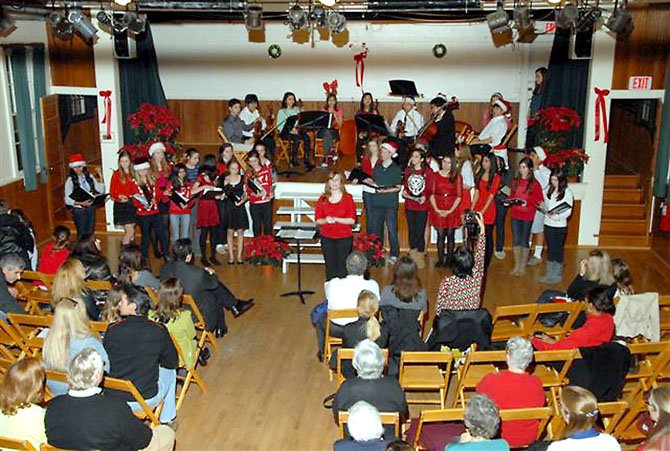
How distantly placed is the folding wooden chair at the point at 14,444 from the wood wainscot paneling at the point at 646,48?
8895mm

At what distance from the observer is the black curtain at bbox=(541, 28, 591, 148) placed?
1059cm

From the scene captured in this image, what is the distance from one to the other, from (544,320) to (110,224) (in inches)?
273

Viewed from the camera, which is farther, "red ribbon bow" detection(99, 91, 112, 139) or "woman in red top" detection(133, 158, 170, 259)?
"red ribbon bow" detection(99, 91, 112, 139)

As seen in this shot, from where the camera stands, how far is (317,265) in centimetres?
979

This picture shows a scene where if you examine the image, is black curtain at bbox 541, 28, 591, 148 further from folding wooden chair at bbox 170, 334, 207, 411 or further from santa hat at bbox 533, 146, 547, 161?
folding wooden chair at bbox 170, 334, 207, 411

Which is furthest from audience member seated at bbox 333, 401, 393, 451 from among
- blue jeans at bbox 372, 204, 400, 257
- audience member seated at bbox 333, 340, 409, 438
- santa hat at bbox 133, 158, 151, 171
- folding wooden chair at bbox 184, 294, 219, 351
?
santa hat at bbox 133, 158, 151, 171

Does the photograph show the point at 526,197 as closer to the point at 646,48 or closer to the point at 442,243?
the point at 442,243

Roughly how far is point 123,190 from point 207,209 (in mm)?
1062

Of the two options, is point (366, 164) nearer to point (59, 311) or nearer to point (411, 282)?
point (411, 282)

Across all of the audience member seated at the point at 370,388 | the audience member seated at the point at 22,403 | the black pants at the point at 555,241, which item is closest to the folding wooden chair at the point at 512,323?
the audience member seated at the point at 370,388

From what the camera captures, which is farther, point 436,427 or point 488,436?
point 436,427

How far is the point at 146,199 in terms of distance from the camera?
9.21m

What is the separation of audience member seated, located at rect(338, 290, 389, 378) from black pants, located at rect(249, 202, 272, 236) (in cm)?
398

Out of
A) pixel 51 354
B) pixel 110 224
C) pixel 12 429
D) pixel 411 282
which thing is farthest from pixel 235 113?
pixel 12 429
